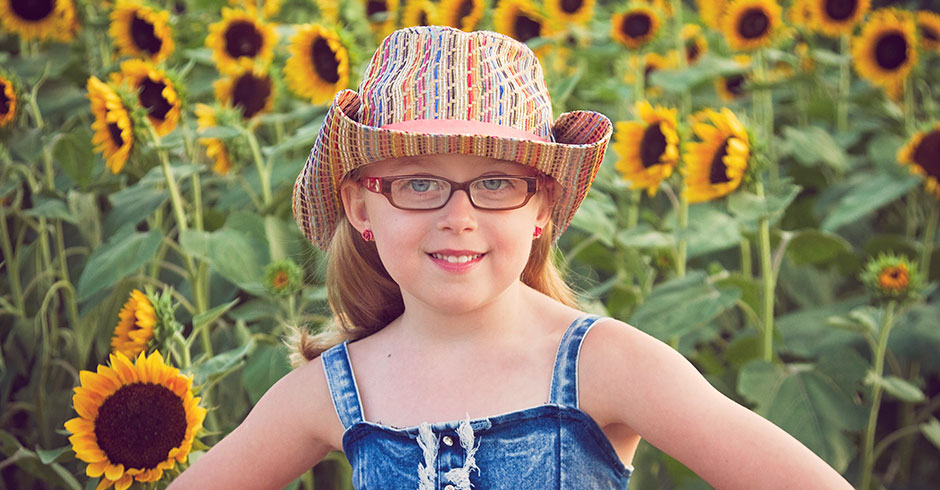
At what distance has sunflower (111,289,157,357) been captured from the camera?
4.40ft

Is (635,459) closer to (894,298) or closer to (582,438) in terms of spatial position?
(894,298)

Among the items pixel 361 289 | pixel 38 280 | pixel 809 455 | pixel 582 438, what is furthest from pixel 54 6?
pixel 809 455

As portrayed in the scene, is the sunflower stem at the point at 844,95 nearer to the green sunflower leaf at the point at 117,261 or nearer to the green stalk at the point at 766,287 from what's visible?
the green stalk at the point at 766,287

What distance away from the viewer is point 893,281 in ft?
5.47

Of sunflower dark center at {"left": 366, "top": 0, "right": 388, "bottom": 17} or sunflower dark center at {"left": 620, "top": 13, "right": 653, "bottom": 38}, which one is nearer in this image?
sunflower dark center at {"left": 620, "top": 13, "right": 653, "bottom": 38}

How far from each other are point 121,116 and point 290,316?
406mm

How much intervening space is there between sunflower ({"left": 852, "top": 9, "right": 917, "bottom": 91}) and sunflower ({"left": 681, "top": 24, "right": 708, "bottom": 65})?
16.9 inches

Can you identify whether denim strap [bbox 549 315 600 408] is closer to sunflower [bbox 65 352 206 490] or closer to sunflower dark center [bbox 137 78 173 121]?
sunflower [bbox 65 352 206 490]

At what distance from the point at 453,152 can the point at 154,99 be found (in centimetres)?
88

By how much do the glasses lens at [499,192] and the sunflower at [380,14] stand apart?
1459 mm

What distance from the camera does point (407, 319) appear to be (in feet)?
3.95

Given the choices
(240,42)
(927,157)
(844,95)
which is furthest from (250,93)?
(844,95)

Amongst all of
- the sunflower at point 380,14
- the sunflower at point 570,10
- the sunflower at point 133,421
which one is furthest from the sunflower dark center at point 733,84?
the sunflower at point 133,421

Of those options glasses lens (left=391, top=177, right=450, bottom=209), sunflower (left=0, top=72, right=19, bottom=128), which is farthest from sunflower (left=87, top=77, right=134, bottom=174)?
glasses lens (left=391, top=177, right=450, bottom=209)
